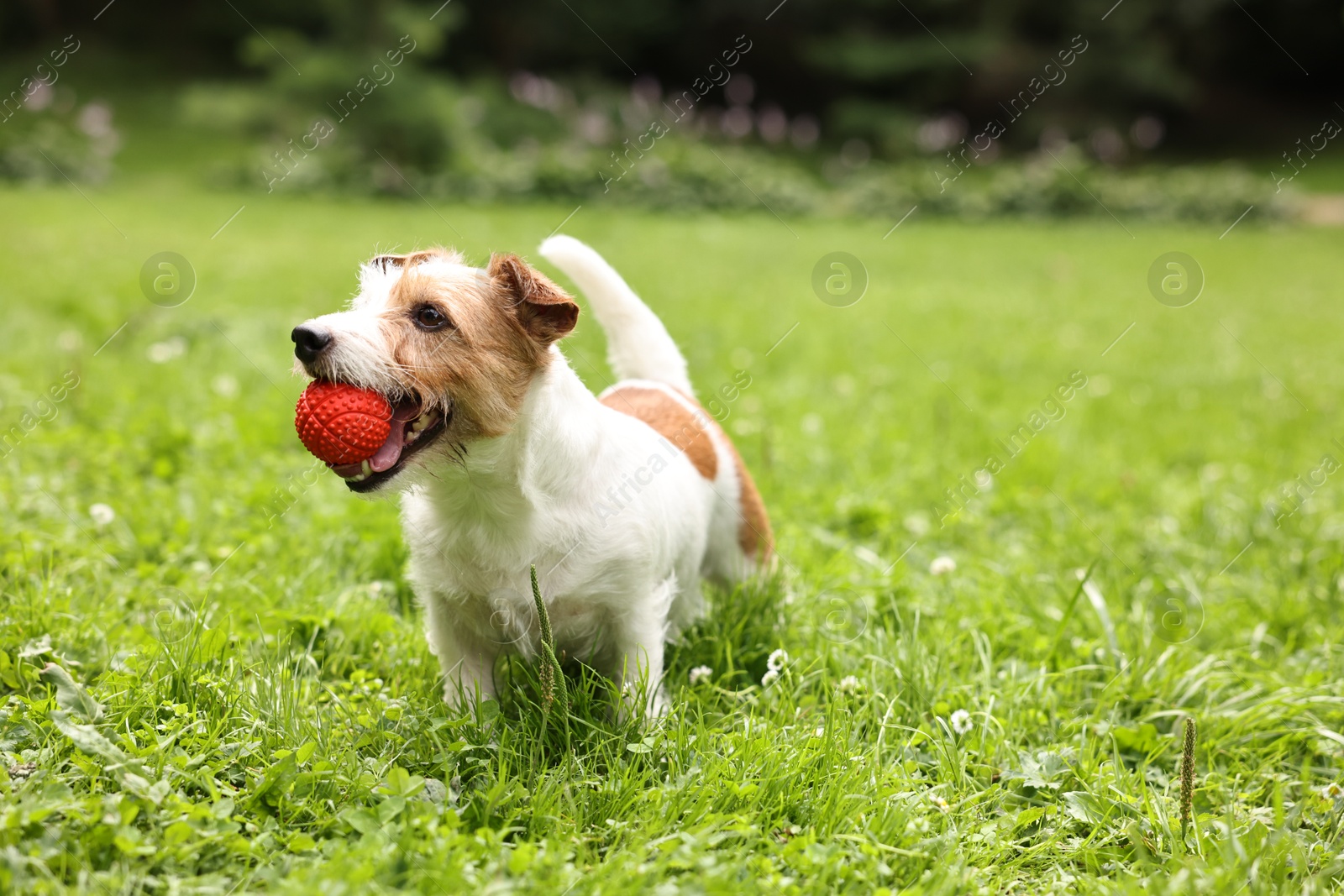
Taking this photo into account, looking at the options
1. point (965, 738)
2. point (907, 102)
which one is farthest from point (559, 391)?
point (907, 102)

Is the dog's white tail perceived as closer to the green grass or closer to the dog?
the dog

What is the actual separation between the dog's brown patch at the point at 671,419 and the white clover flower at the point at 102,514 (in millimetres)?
1695

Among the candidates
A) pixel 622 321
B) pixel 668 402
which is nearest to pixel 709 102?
pixel 622 321

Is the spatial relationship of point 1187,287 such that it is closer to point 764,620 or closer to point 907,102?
point 764,620

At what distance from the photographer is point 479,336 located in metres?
2.36

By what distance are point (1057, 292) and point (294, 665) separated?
9168mm

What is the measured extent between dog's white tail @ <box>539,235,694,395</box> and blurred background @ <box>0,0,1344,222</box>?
9.84 metres

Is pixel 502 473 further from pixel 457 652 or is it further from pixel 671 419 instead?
pixel 671 419

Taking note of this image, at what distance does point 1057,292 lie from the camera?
10219mm

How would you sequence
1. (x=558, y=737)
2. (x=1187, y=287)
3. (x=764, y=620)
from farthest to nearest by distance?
1. (x=1187, y=287)
2. (x=764, y=620)
3. (x=558, y=737)

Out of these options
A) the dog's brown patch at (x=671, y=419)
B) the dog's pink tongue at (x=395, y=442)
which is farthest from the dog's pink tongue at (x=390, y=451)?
the dog's brown patch at (x=671, y=419)

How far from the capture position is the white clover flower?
11.1ft

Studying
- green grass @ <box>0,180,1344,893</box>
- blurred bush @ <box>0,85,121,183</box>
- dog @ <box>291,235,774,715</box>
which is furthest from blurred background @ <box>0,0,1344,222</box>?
dog @ <box>291,235,774,715</box>

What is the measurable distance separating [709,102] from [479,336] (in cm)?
2516
